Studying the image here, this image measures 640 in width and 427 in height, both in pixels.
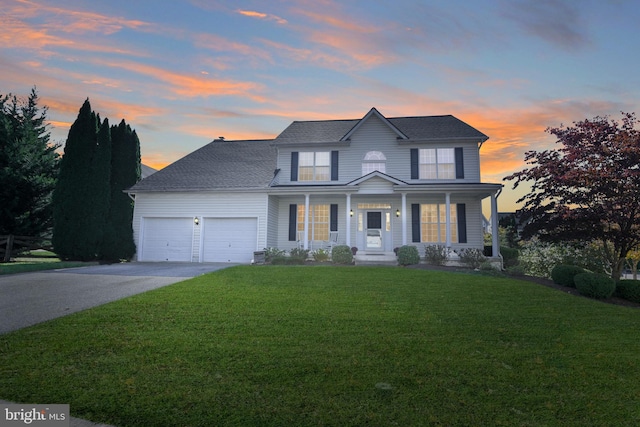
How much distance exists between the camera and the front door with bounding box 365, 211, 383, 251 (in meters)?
17.0

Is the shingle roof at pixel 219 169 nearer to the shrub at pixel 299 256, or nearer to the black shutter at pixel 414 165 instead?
the shrub at pixel 299 256

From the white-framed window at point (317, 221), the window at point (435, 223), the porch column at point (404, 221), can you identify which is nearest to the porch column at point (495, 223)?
the window at point (435, 223)

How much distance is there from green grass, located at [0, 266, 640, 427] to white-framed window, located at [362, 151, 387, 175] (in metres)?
10.7

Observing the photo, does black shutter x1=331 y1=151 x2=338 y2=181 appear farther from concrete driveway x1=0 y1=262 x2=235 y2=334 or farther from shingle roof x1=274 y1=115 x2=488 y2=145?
concrete driveway x1=0 y1=262 x2=235 y2=334

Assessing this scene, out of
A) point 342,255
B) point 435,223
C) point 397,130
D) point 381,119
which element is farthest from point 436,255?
point 381,119

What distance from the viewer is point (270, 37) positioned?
10969 mm

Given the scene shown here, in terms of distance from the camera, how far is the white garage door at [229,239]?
55.4ft

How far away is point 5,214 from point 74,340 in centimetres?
1842

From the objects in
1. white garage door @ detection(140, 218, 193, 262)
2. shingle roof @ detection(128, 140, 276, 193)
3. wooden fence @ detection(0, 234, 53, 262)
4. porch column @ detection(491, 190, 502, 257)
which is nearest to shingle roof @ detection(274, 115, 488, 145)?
shingle roof @ detection(128, 140, 276, 193)

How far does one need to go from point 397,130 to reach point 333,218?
18.1 ft

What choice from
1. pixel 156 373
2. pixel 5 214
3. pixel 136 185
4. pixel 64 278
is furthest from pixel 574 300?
pixel 5 214

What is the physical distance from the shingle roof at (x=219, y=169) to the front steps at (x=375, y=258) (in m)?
5.78

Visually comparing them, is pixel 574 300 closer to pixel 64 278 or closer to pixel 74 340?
pixel 74 340

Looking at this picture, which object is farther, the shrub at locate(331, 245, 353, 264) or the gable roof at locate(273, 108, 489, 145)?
the gable roof at locate(273, 108, 489, 145)
